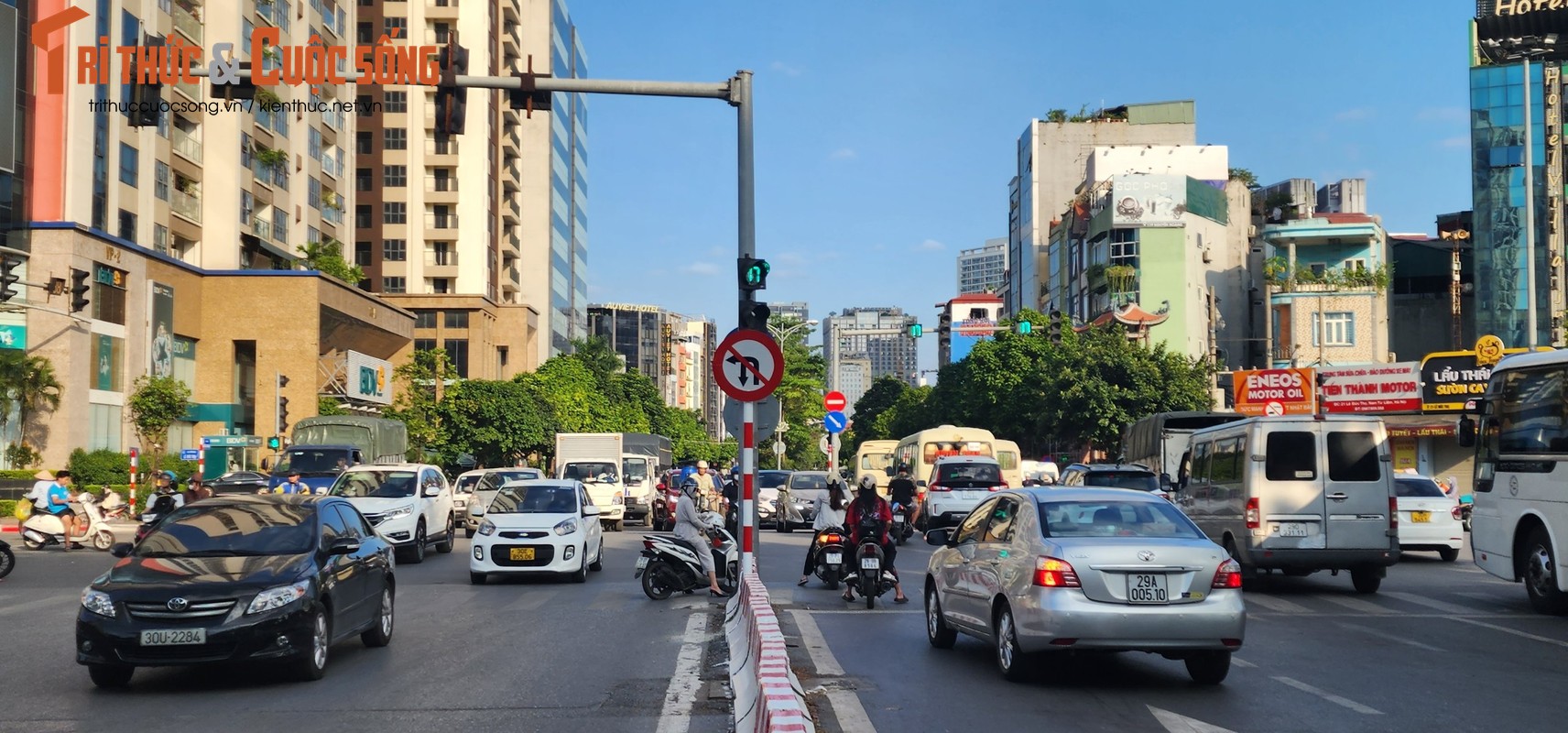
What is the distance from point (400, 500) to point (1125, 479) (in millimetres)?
12801

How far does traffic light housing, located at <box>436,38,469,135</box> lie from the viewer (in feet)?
44.9

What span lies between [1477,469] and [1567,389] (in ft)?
8.60

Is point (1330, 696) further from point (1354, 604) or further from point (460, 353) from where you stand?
point (460, 353)

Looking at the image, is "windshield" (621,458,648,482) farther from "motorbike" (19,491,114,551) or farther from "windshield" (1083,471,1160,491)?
"windshield" (1083,471,1160,491)

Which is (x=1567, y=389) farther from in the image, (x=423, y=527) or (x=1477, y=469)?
(x=423, y=527)

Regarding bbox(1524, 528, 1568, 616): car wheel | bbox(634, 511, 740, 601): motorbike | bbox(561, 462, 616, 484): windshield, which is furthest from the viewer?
bbox(561, 462, 616, 484): windshield

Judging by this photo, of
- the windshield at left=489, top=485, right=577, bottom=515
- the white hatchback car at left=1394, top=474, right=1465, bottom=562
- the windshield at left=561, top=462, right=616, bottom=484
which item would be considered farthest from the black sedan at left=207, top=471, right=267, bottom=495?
the white hatchback car at left=1394, top=474, right=1465, bottom=562

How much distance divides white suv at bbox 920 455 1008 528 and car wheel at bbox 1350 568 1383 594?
11.1 meters

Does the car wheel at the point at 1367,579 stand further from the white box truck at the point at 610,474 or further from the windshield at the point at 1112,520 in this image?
the white box truck at the point at 610,474

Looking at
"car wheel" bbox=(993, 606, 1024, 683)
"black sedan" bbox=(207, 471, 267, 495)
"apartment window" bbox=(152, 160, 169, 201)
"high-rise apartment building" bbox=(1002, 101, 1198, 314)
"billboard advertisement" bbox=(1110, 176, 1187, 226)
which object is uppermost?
"high-rise apartment building" bbox=(1002, 101, 1198, 314)

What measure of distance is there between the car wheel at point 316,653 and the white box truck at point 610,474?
25.0 m

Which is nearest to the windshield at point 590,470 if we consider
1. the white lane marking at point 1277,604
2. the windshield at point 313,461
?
the windshield at point 313,461

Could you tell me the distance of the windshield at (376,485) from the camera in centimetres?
2427

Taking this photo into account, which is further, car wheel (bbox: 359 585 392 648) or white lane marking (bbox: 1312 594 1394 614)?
white lane marking (bbox: 1312 594 1394 614)
